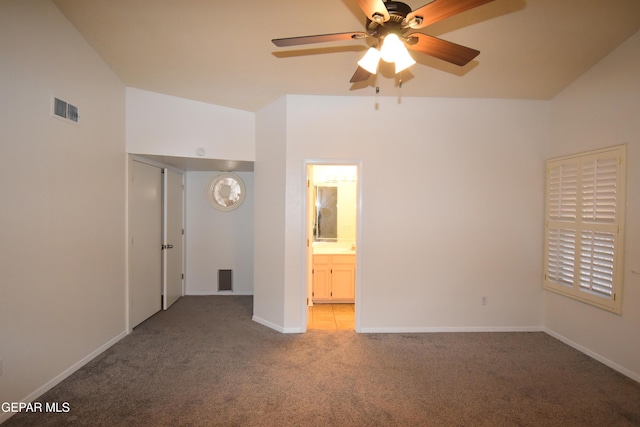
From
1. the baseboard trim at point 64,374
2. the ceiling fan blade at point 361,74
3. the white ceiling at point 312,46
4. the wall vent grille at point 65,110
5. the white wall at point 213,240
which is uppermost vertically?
the white ceiling at point 312,46

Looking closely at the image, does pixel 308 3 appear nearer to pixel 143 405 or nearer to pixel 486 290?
pixel 143 405

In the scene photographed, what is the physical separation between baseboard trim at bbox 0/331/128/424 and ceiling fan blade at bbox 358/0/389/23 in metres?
3.33

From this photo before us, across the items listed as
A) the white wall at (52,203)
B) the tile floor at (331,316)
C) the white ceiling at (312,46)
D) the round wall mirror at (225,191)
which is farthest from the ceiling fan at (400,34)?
the round wall mirror at (225,191)

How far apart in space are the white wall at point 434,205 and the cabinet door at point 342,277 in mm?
1032

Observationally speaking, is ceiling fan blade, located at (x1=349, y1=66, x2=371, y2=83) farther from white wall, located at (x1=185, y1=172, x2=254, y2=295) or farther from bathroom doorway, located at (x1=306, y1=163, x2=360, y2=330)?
white wall, located at (x1=185, y1=172, x2=254, y2=295)

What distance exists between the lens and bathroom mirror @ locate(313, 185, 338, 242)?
5.15 m

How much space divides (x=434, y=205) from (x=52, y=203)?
3.61 meters

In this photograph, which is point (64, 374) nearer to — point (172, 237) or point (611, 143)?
point (172, 237)

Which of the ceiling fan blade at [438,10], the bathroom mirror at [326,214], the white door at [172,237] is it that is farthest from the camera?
the bathroom mirror at [326,214]

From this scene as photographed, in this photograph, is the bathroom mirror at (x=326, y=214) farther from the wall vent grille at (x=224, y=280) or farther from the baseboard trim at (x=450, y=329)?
the baseboard trim at (x=450, y=329)

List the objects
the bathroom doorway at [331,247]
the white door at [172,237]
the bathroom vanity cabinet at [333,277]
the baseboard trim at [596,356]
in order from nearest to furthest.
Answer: the baseboard trim at [596,356], the bathroom doorway at [331,247], the white door at [172,237], the bathroom vanity cabinet at [333,277]

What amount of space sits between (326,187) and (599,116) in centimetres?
343

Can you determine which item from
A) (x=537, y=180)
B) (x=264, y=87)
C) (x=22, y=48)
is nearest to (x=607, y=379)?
(x=537, y=180)

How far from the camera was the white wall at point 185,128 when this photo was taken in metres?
3.47
